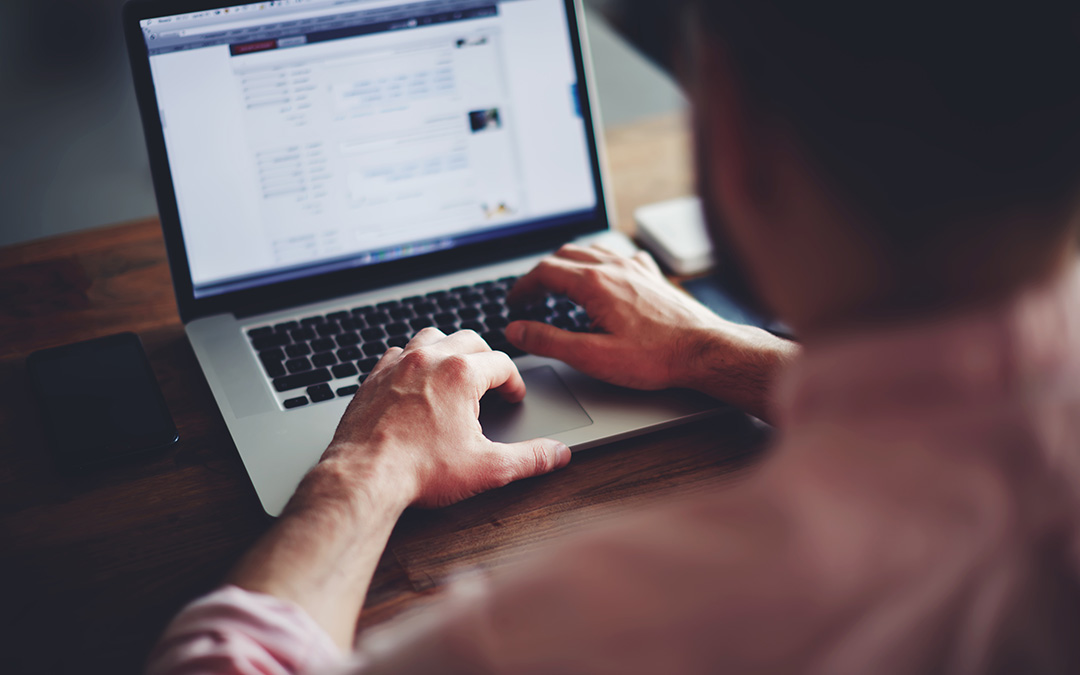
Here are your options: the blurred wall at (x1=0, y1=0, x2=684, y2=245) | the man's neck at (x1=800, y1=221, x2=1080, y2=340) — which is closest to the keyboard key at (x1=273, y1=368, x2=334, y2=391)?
the man's neck at (x1=800, y1=221, x2=1080, y2=340)

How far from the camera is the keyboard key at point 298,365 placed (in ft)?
3.22

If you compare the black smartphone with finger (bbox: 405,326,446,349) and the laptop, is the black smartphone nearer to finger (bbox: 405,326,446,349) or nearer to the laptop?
the laptop

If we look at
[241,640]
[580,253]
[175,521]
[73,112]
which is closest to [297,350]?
[175,521]

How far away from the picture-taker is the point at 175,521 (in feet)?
2.67

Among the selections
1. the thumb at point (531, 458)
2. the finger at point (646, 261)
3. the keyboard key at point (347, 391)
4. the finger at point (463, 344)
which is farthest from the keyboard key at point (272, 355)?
the finger at point (646, 261)

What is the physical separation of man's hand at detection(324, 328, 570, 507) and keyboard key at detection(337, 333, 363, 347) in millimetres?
140

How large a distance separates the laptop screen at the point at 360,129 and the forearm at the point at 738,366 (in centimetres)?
34

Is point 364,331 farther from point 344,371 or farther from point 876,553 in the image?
point 876,553

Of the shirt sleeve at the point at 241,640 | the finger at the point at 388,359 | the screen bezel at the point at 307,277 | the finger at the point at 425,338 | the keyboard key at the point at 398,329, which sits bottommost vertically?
the shirt sleeve at the point at 241,640

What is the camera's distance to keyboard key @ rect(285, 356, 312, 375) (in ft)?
3.22

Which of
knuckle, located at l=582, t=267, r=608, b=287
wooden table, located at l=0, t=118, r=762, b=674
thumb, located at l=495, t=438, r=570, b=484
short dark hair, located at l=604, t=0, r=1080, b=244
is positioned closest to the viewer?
short dark hair, located at l=604, t=0, r=1080, b=244

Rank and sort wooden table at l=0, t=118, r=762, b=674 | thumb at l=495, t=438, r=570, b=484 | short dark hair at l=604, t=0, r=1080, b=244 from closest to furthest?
short dark hair at l=604, t=0, r=1080, b=244
wooden table at l=0, t=118, r=762, b=674
thumb at l=495, t=438, r=570, b=484

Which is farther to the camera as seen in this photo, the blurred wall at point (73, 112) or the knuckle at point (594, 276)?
the blurred wall at point (73, 112)

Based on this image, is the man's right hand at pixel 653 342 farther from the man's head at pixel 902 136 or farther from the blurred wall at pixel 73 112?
the blurred wall at pixel 73 112
